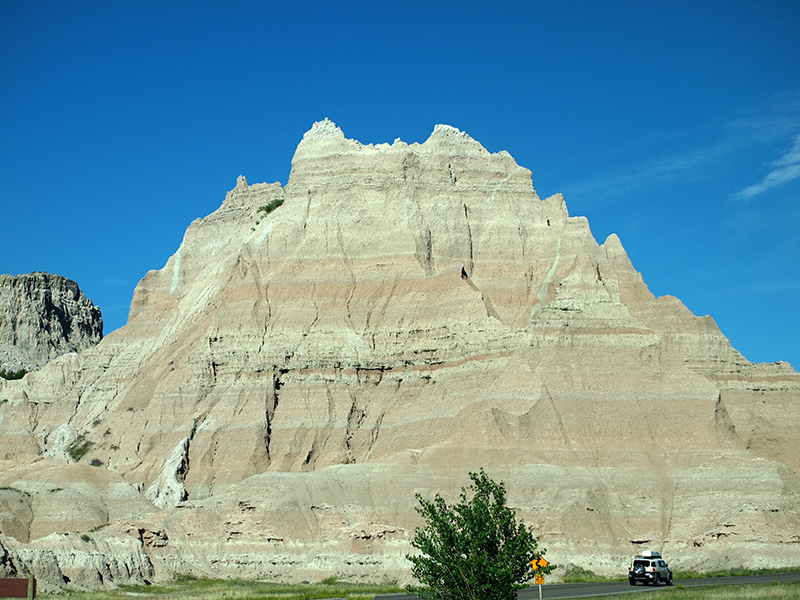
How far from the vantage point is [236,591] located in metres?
65.1

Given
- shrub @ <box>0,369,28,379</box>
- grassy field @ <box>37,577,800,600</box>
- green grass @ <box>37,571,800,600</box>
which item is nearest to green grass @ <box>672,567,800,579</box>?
green grass @ <box>37,571,800,600</box>

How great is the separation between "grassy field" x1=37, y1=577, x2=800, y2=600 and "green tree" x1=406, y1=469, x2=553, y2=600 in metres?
13.9

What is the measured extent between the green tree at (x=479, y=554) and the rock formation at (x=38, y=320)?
5279 inches

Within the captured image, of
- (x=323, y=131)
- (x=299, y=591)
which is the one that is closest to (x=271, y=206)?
(x=323, y=131)

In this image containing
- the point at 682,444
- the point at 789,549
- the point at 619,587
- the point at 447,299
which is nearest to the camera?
the point at 619,587

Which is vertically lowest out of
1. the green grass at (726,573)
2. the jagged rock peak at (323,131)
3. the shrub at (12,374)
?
the green grass at (726,573)

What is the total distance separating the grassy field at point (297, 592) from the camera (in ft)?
156

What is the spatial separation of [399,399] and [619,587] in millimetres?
46934

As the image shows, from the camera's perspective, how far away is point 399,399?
101688 mm

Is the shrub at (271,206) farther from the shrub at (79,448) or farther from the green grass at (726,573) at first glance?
the green grass at (726,573)

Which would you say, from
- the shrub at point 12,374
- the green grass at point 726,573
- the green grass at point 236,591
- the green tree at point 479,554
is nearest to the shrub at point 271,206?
the shrub at point 12,374

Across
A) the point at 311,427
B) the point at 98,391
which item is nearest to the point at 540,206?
the point at 311,427

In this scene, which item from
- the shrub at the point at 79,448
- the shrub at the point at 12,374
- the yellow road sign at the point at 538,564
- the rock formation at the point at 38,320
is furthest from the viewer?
the rock formation at the point at 38,320

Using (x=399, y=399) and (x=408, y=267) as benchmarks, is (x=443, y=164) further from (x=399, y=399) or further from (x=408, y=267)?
(x=399, y=399)
